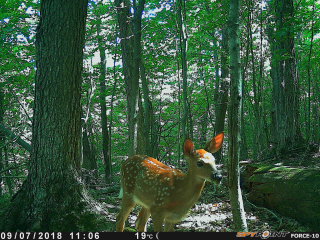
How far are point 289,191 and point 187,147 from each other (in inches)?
90.2

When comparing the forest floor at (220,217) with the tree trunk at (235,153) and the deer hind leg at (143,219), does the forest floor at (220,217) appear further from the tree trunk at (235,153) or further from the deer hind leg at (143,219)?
the tree trunk at (235,153)

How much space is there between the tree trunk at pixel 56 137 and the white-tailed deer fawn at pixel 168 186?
0.77m

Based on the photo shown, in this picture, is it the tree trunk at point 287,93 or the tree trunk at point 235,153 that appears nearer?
the tree trunk at point 235,153

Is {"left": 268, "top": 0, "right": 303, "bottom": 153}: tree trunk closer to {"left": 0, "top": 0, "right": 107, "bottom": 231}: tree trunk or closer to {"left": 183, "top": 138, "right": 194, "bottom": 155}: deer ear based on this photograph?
{"left": 183, "top": 138, "right": 194, "bottom": 155}: deer ear

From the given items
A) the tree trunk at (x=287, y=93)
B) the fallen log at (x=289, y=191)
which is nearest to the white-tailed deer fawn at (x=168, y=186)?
the fallen log at (x=289, y=191)

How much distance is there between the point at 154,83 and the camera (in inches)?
520

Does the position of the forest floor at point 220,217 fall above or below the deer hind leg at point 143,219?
below

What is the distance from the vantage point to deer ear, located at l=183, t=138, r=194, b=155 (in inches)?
131

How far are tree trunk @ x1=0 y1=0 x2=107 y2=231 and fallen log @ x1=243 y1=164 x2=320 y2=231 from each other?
303 centimetres

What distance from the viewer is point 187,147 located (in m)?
3.34

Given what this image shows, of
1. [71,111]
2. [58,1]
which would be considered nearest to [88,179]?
[71,111]

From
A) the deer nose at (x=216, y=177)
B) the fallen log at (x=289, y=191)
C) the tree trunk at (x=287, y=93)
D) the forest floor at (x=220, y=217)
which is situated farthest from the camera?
the tree trunk at (x=287, y=93)

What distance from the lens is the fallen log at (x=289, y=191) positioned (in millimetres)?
4032

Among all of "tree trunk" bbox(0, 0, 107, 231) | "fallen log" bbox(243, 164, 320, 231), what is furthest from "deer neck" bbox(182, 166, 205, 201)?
"fallen log" bbox(243, 164, 320, 231)
